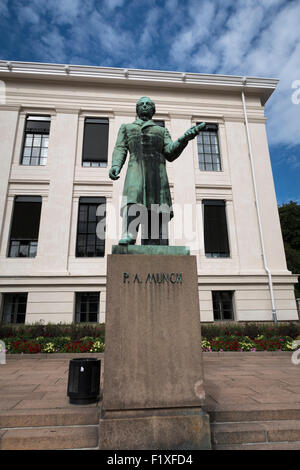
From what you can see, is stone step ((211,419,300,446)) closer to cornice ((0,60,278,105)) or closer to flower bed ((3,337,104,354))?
flower bed ((3,337,104,354))

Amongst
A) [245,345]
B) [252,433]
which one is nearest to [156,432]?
[252,433]

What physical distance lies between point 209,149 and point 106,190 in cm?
701

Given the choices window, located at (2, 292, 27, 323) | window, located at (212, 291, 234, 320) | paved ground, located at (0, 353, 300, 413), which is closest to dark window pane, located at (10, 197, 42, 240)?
window, located at (2, 292, 27, 323)

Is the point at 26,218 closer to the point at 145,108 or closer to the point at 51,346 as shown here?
the point at 51,346

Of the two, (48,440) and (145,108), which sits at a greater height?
(145,108)

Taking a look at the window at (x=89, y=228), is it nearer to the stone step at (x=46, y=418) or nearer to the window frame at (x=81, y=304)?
the window frame at (x=81, y=304)

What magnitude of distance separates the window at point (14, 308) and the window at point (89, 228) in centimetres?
352

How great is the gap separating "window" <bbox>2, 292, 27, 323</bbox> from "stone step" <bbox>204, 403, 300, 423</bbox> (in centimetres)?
1211

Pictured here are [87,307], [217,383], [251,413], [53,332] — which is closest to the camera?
[251,413]

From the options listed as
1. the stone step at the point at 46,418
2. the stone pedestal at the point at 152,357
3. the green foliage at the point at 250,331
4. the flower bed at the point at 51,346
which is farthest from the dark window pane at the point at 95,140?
the stone step at the point at 46,418

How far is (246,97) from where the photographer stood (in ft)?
57.7

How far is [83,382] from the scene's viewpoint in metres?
4.03

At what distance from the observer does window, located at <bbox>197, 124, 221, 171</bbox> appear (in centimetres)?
1684
